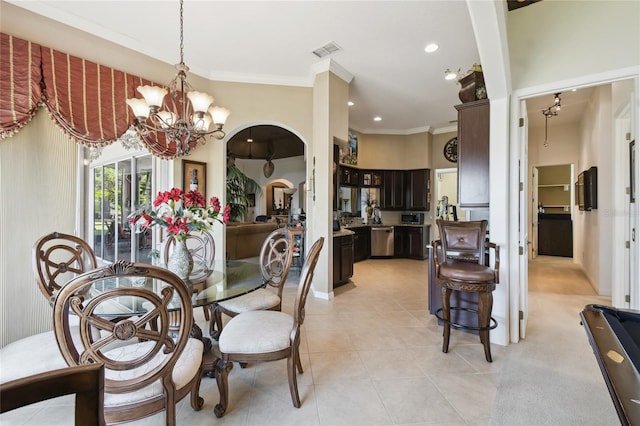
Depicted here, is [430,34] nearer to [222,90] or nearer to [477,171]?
[477,171]

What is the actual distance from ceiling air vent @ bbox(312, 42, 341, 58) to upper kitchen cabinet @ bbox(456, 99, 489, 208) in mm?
1720

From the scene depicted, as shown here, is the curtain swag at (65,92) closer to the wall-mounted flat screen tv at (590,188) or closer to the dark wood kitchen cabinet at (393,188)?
the dark wood kitchen cabinet at (393,188)

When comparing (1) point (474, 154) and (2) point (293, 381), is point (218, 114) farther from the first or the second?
(1) point (474, 154)

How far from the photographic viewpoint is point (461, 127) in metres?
3.00

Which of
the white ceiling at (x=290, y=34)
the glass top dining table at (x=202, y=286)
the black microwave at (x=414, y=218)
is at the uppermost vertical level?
the white ceiling at (x=290, y=34)

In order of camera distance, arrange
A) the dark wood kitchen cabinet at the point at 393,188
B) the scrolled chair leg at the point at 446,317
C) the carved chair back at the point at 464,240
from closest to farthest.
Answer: the scrolled chair leg at the point at 446,317 → the carved chair back at the point at 464,240 → the dark wood kitchen cabinet at the point at 393,188

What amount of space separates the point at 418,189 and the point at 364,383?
19.6 feet

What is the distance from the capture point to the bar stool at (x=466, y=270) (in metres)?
2.38

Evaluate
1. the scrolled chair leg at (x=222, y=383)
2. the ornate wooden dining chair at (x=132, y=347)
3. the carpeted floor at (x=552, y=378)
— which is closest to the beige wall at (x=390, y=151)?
the carpeted floor at (x=552, y=378)

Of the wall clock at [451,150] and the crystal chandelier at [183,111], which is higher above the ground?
the wall clock at [451,150]

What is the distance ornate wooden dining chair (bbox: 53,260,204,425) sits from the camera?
110 centimetres

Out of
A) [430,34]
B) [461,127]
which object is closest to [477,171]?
[461,127]

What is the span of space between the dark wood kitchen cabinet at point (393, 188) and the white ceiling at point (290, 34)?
2.94 m

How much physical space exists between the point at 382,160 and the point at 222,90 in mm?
4541
